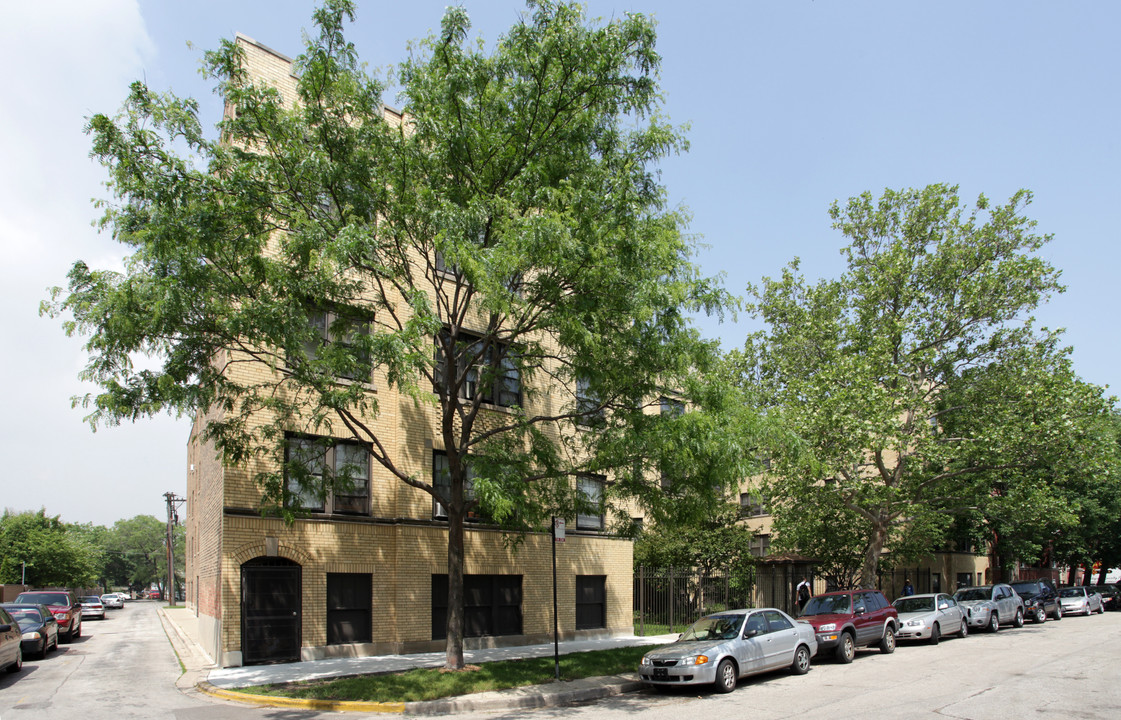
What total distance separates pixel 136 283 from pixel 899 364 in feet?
78.1

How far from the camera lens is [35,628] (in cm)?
1969

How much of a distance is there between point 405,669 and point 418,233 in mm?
8703

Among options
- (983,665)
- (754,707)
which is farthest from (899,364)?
(754,707)

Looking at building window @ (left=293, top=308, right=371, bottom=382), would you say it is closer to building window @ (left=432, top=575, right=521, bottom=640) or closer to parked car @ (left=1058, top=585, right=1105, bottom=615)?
building window @ (left=432, top=575, right=521, bottom=640)

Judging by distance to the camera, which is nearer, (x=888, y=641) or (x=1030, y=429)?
(x=888, y=641)

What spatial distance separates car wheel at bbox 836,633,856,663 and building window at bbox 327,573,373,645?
11.0 meters

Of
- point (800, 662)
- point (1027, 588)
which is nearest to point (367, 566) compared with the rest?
point (800, 662)

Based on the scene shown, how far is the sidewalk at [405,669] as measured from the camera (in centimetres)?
1233

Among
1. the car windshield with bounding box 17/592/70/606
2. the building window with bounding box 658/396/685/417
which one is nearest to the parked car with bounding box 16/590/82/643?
the car windshield with bounding box 17/592/70/606

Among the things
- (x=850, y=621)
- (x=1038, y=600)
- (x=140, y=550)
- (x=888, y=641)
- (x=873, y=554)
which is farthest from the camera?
(x=140, y=550)

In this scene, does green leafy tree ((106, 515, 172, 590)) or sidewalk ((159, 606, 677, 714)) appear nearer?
sidewalk ((159, 606, 677, 714))

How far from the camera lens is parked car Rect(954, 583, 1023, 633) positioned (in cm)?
2469

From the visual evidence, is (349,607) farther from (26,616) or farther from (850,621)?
(850,621)

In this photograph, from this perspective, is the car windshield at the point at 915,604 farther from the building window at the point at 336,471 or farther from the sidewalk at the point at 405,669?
the building window at the point at 336,471
